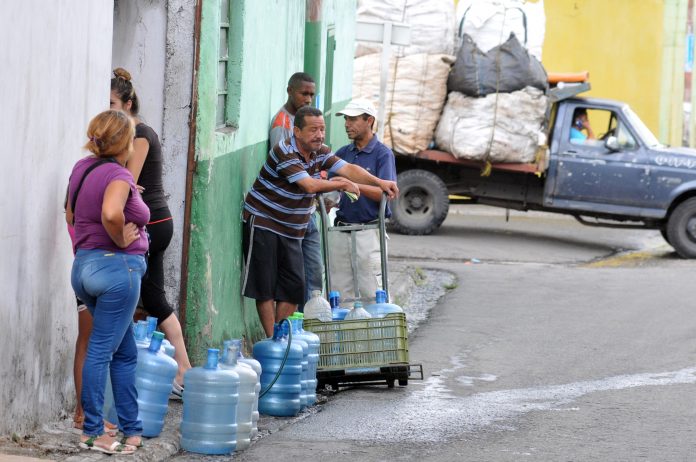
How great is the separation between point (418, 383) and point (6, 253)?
3.85m

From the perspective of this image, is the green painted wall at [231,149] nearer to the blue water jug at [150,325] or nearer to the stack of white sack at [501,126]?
the blue water jug at [150,325]

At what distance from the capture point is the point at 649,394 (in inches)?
371

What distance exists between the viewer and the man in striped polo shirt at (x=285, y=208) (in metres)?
9.32

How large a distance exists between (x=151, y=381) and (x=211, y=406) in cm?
35

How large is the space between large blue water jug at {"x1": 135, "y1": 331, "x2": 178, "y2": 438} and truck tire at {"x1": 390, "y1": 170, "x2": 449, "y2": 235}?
12.9 m

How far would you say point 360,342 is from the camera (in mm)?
9133

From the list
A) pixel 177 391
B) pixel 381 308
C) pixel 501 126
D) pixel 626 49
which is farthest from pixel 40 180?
pixel 626 49

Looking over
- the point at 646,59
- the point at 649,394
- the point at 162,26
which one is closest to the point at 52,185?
the point at 162,26

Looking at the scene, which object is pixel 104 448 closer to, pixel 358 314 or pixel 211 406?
pixel 211 406

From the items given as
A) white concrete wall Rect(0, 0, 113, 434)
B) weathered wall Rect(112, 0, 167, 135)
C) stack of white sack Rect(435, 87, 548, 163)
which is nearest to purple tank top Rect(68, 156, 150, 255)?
white concrete wall Rect(0, 0, 113, 434)

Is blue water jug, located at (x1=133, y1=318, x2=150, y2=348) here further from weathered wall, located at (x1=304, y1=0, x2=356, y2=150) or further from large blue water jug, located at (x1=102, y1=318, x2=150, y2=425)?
weathered wall, located at (x1=304, y1=0, x2=356, y2=150)

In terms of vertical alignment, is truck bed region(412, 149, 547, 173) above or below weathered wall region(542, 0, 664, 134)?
below

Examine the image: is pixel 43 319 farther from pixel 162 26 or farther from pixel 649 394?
pixel 649 394

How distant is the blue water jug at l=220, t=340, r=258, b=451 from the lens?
730cm
